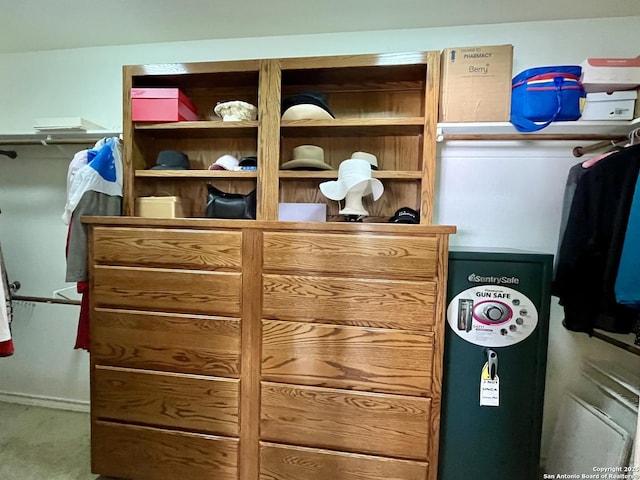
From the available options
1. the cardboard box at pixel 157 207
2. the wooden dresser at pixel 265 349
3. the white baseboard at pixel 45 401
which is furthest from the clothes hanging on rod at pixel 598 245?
the white baseboard at pixel 45 401

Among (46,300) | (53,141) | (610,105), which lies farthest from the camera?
(46,300)

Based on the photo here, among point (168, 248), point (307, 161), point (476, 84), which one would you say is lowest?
point (168, 248)

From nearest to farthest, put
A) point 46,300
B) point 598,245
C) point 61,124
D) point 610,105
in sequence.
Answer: point 598,245 < point 610,105 < point 61,124 < point 46,300

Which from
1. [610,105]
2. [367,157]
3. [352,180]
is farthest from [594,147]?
[352,180]

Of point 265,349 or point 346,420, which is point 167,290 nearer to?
point 265,349

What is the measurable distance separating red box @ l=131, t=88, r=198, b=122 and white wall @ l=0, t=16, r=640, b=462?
1.74ft

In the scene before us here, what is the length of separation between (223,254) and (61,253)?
1628 millimetres

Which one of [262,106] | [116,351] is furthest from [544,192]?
[116,351]

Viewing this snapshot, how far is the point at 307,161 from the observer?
5.30 feet

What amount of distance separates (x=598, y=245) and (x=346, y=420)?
132 cm

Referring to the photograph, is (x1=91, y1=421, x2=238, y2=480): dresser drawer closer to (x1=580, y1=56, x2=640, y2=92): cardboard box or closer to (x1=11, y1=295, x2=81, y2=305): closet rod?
(x1=11, y1=295, x2=81, y2=305): closet rod

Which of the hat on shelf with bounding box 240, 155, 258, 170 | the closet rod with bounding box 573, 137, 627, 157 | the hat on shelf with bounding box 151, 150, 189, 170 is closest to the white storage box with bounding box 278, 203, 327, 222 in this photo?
the hat on shelf with bounding box 240, 155, 258, 170

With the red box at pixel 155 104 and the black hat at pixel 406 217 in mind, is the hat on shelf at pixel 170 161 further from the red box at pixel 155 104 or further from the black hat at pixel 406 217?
the black hat at pixel 406 217

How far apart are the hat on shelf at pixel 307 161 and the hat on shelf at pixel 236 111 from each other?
1.04 ft
